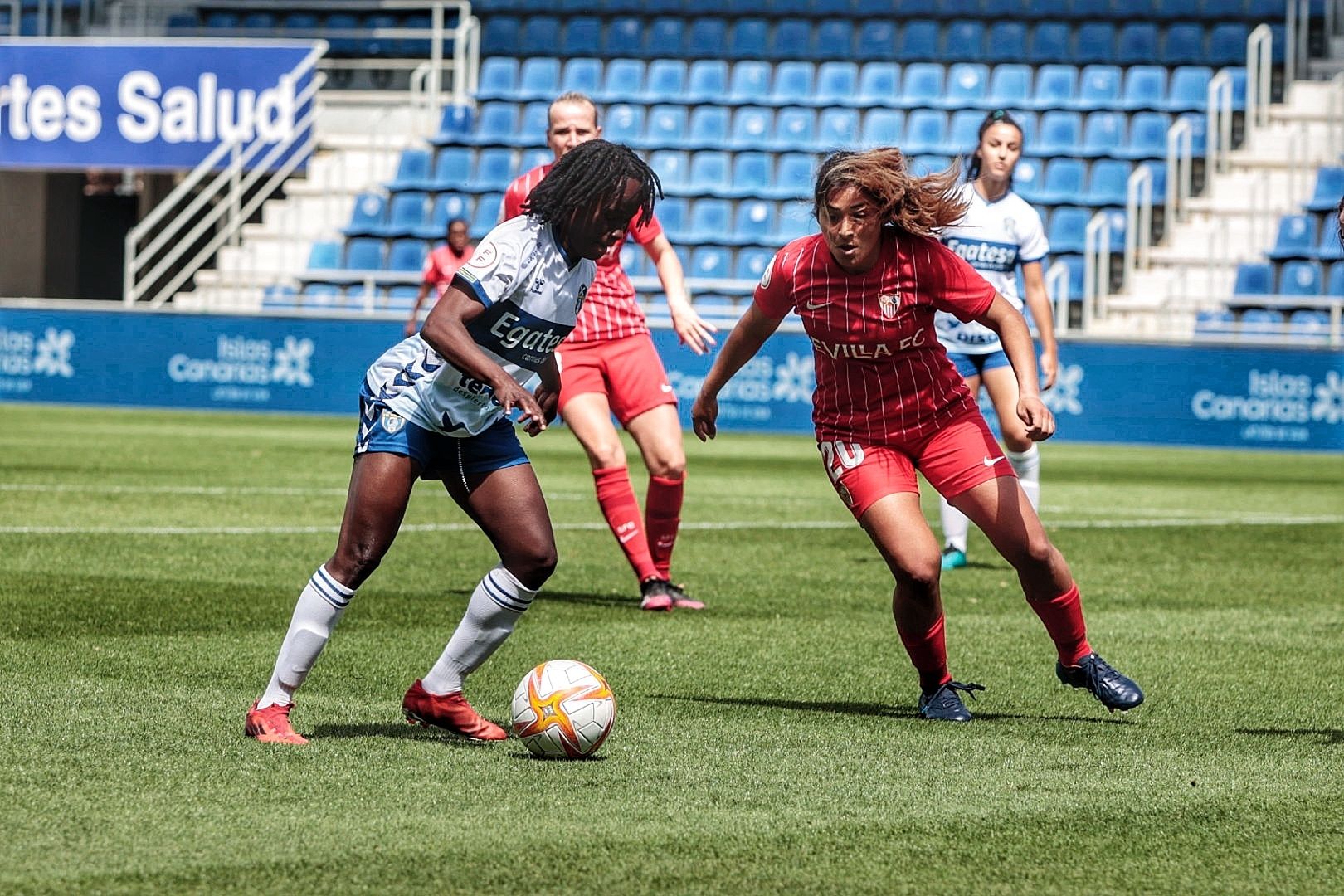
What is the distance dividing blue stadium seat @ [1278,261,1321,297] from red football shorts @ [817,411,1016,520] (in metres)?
17.9

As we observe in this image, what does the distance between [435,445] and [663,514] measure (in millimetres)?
3547

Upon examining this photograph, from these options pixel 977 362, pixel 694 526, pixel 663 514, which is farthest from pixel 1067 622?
pixel 694 526

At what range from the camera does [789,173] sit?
26.1 m

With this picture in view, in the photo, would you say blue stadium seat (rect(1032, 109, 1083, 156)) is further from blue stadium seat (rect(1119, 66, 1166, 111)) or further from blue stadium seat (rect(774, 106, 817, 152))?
blue stadium seat (rect(774, 106, 817, 152))

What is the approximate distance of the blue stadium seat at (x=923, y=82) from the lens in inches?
1053

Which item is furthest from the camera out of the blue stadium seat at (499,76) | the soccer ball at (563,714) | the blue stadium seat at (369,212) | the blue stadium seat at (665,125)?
the blue stadium seat at (499,76)

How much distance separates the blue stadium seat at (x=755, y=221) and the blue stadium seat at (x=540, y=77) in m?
3.97

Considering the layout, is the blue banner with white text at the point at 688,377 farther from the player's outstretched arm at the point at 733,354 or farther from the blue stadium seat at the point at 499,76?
the player's outstretched arm at the point at 733,354

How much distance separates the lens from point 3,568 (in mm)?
8867

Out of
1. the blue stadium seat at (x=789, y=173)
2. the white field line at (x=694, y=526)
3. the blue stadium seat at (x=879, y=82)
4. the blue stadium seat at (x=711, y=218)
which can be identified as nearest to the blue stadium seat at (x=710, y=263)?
the blue stadium seat at (x=711, y=218)

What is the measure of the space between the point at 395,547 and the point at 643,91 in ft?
61.0

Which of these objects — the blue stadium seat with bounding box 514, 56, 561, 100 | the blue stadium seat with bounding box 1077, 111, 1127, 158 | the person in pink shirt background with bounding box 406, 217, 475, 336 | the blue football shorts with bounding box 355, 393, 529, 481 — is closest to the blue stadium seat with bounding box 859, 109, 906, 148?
the blue stadium seat with bounding box 1077, 111, 1127, 158

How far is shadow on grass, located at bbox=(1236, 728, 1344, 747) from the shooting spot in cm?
563

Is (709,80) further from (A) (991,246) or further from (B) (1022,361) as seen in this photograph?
(B) (1022,361)
